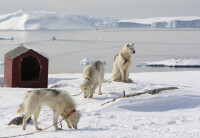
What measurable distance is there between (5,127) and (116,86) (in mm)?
6264

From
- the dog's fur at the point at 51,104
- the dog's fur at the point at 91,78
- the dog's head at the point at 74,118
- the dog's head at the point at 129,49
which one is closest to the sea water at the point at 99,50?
the dog's head at the point at 129,49

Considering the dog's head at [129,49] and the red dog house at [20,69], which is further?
the red dog house at [20,69]

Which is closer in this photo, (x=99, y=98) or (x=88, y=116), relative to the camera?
(x=88, y=116)

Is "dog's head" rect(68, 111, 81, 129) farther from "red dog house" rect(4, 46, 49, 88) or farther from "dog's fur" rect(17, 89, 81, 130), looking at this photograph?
"red dog house" rect(4, 46, 49, 88)

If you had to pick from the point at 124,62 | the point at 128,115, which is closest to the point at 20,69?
the point at 124,62

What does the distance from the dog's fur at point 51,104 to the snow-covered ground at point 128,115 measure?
0.29 meters

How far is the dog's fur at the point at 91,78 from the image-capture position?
38.0ft

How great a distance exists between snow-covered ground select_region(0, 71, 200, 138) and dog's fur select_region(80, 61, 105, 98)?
29 centimetres

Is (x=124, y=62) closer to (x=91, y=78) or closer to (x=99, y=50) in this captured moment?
(x=91, y=78)

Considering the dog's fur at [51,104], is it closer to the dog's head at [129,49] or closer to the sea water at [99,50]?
the dog's head at [129,49]

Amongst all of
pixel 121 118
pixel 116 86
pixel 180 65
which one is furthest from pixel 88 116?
pixel 180 65

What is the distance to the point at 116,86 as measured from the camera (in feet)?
44.9

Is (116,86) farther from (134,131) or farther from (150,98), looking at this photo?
(134,131)

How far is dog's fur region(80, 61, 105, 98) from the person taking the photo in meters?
11.6
